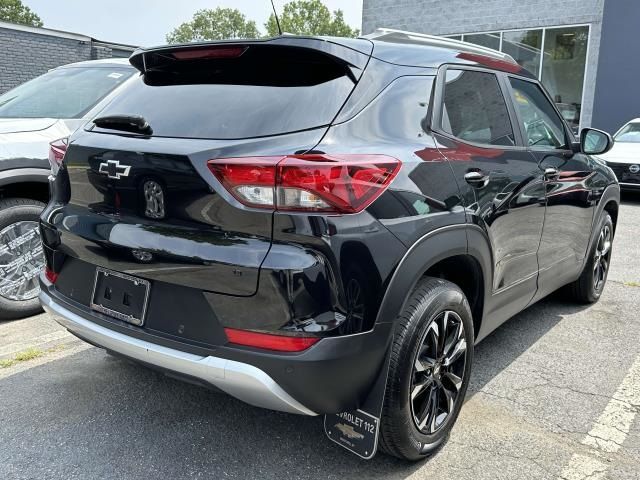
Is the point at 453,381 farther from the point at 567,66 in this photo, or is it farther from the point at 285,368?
the point at 567,66

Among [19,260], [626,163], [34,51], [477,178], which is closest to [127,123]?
[477,178]

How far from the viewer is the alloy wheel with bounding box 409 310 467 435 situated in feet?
7.80

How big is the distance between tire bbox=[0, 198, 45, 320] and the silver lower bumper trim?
2203 mm

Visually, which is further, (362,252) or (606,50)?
(606,50)

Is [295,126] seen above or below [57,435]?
above

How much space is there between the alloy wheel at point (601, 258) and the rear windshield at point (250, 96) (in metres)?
3.14

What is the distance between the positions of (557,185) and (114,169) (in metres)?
2.56

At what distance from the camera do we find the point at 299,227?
191 centimetres

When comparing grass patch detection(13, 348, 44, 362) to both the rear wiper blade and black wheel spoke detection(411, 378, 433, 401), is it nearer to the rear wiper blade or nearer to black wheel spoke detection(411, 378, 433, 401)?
the rear wiper blade

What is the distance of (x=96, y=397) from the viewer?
302 cm

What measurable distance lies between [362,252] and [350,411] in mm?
632

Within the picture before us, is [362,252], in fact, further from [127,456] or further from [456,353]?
[127,456]

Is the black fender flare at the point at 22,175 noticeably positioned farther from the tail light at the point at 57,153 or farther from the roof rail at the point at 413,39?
the roof rail at the point at 413,39

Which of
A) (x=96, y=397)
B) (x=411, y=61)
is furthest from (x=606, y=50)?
(x=96, y=397)
